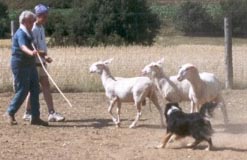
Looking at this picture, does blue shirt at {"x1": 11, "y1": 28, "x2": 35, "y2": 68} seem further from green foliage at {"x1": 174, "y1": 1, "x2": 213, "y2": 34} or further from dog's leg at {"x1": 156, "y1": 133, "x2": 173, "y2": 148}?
green foliage at {"x1": 174, "y1": 1, "x2": 213, "y2": 34}

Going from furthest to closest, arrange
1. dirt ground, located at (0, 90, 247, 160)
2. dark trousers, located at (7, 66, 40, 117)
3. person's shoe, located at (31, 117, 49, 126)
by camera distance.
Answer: person's shoe, located at (31, 117, 49, 126) < dark trousers, located at (7, 66, 40, 117) < dirt ground, located at (0, 90, 247, 160)

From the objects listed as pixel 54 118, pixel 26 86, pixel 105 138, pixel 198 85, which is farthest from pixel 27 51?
pixel 198 85

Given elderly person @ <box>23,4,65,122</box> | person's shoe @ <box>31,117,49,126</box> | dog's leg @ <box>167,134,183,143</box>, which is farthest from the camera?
elderly person @ <box>23,4,65,122</box>

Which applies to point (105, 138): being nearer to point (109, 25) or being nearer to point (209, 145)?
point (209, 145)

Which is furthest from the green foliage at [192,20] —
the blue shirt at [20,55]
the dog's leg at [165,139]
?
the dog's leg at [165,139]

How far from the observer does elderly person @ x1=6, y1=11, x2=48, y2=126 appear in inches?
494

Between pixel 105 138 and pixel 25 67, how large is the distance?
1966 mm

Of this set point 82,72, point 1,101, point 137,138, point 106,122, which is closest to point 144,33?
point 82,72

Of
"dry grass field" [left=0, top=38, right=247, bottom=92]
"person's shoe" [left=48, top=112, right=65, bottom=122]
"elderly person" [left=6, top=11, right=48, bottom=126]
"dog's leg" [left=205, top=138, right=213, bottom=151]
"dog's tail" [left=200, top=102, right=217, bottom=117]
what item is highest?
"elderly person" [left=6, top=11, right=48, bottom=126]

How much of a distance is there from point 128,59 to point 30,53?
9557mm

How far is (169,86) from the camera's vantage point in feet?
41.3

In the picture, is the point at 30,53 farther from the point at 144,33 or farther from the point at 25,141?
the point at 144,33

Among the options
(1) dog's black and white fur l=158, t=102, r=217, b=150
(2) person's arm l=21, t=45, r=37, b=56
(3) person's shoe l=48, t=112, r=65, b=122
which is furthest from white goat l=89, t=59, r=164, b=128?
(1) dog's black and white fur l=158, t=102, r=217, b=150

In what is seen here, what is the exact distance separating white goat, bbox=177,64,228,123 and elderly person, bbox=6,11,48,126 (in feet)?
8.17
